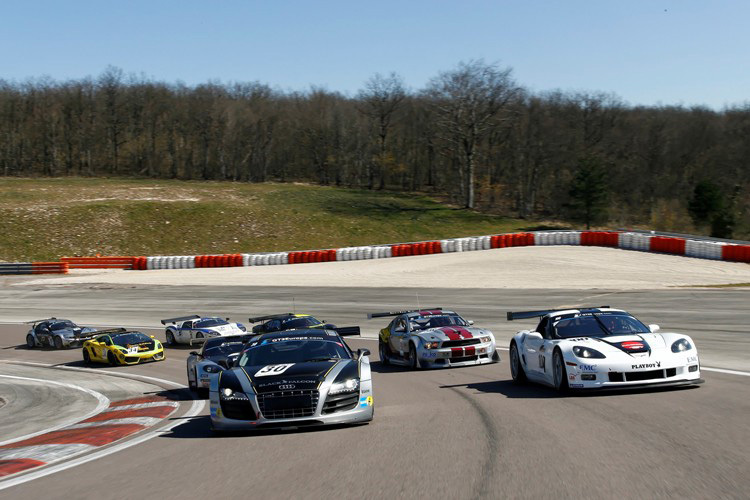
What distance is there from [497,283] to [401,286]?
16.1ft

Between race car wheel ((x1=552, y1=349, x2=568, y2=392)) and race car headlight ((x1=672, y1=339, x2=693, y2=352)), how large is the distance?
63.7 inches

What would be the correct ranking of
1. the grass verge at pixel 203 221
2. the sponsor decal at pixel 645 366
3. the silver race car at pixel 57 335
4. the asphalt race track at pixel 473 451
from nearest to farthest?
the asphalt race track at pixel 473 451 < the sponsor decal at pixel 645 366 < the silver race car at pixel 57 335 < the grass verge at pixel 203 221

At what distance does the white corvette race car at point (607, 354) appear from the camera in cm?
1194

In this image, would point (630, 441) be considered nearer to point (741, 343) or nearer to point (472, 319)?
point (741, 343)

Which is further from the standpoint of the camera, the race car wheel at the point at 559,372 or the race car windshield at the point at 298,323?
the race car windshield at the point at 298,323

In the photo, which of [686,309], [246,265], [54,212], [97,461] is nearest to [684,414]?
[97,461]

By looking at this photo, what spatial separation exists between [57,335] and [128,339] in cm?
662

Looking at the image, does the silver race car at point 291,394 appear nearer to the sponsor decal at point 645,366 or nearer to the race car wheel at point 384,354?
the sponsor decal at point 645,366

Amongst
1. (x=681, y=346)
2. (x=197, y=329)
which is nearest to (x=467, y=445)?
(x=681, y=346)

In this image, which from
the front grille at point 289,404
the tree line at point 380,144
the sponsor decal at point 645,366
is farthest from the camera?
the tree line at point 380,144

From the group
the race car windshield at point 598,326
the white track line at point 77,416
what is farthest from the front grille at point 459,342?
the white track line at point 77,416

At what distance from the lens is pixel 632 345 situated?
1223 cm

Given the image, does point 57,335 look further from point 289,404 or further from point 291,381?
point 289,404

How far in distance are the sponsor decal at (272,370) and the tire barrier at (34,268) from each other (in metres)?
49.8
